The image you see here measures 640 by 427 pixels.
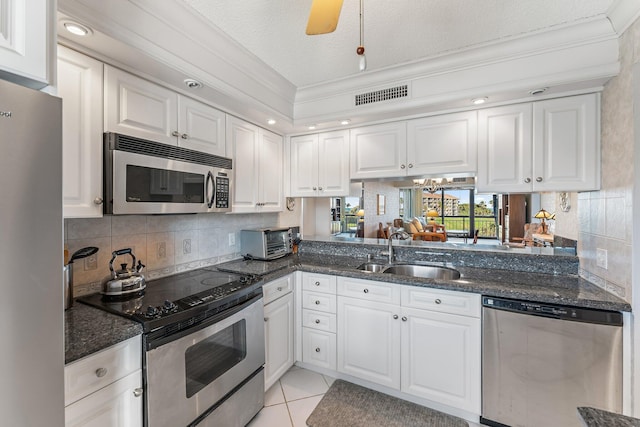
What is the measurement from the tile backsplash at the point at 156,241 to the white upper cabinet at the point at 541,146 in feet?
7.03

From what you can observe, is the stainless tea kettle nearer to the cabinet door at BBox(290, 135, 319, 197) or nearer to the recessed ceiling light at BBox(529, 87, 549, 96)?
the cabinet door at BBox(290, 135, 319, 197)

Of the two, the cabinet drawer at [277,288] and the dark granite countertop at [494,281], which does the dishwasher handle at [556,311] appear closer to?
the dark granite countertop at [494,281]

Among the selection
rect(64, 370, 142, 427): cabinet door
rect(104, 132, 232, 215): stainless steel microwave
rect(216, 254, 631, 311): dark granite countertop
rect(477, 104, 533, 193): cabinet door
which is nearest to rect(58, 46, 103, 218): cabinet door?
rect(104, 132, 232, 215): stainless steel microwave

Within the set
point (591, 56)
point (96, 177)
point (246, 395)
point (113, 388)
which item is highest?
point (591, 56)

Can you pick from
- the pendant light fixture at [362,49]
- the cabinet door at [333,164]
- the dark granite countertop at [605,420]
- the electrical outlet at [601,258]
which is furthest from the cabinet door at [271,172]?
the electrical outlet at [601,258]

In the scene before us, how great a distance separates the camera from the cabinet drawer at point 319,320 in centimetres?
230

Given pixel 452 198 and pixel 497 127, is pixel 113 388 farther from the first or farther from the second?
pixel 452 198

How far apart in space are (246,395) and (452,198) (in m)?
5.40

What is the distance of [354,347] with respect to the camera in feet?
7.25

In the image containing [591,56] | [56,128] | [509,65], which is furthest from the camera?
[509,65]

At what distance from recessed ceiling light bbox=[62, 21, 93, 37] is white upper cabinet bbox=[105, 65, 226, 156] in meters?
0.20

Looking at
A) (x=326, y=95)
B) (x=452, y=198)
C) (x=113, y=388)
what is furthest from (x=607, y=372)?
(x=452, y=198)

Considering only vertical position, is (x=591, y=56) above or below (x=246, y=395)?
above

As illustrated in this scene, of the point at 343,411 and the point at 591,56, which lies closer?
the point at 591,56
